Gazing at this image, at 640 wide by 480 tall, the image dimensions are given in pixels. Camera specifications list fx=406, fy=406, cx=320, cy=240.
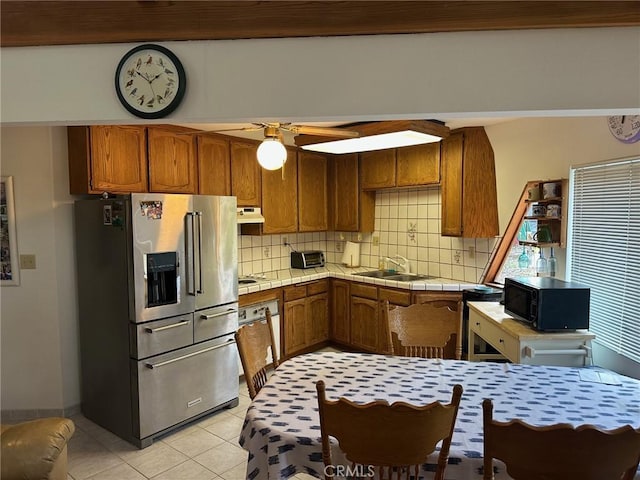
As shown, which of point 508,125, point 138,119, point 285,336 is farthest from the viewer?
point 285,336

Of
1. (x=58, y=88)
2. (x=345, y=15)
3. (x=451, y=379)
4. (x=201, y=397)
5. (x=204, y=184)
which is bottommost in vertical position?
(x=201, y=397)

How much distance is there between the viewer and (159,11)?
5.41ft

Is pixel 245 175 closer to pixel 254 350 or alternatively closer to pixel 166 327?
pixel 166 327

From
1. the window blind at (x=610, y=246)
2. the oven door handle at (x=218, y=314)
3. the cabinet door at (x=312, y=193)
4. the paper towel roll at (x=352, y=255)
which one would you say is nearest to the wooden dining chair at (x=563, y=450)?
the window blind at (x=610, y=246)

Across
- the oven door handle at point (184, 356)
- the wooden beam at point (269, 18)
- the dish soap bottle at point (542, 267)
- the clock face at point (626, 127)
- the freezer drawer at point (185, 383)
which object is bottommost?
the freezer drawer at point (185, 383)

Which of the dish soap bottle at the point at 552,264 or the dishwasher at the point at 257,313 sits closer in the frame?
the dish soap bottle at the point at 552,264

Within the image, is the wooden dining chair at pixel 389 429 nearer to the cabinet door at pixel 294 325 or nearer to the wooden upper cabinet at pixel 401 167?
the cabinet door at pixel 294 325

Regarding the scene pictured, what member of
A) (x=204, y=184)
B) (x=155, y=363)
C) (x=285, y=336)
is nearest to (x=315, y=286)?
(x=285, y=336)

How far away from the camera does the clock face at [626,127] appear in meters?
2.22

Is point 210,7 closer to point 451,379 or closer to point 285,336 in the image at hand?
point 451,379

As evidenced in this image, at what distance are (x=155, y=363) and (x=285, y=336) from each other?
59.3 inches

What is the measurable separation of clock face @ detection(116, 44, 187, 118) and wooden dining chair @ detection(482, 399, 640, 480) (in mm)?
1627

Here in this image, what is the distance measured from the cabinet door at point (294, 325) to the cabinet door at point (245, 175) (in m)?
1.08

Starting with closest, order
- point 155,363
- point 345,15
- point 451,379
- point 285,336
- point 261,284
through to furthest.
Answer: point 345,15 → point 451,379 → point 155,363 → point 261,284 → point 285,336
